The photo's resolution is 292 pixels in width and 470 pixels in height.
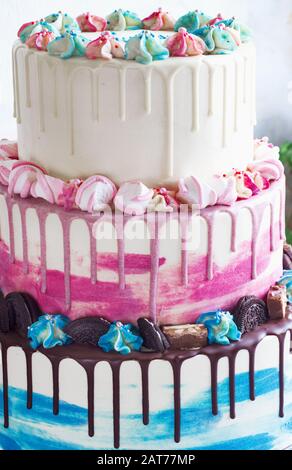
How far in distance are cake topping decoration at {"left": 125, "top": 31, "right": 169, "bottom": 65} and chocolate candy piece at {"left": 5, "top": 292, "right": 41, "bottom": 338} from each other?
865 mm

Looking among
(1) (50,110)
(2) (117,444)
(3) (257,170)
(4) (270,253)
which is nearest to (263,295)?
(4) (270,253)

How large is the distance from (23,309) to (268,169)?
3.15ft

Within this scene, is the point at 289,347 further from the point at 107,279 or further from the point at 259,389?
the point at 107,279

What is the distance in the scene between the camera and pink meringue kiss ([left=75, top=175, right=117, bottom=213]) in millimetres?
2689

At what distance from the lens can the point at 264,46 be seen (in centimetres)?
566

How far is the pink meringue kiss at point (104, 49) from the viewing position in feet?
8.80

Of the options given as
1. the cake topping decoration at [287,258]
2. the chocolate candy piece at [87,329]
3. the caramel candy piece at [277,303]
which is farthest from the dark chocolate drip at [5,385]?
the cake topping decoration at [287,258]

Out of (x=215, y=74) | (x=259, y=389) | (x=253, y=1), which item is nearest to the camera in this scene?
(x=215, y=74)

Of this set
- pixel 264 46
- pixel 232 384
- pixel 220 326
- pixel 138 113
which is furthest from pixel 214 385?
pixel 264 46

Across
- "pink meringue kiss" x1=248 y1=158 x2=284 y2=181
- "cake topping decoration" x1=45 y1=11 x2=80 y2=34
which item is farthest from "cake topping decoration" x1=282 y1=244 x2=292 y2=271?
"cake topping decoration" x1=45 y1=11 x2=80 y2=34

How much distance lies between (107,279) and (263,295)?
A: 0.58 metres

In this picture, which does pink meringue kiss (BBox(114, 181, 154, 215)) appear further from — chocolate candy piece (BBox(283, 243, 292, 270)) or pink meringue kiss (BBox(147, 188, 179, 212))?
chocolate candy piece (BBox(283, 243, 292, 270))

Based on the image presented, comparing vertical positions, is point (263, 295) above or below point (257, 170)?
below

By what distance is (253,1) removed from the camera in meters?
5.53
